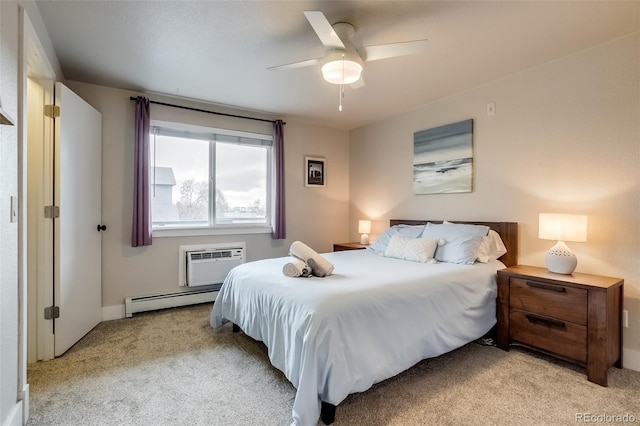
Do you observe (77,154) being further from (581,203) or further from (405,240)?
(581,203)

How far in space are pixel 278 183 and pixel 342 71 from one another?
2.18 m

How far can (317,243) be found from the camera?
4.69 metres

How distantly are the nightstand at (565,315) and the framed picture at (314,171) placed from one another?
2.75m

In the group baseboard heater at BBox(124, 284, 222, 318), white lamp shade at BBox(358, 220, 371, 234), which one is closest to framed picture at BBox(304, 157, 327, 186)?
white lamp shade at BBox(358, 220, 371, 234)

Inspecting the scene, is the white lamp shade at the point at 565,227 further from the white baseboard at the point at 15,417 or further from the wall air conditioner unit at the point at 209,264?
the white baseboard at the point at 15,417

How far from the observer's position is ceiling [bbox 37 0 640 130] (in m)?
1.99

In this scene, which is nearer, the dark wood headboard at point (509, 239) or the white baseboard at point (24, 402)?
the white baseboard at point (24, 402)

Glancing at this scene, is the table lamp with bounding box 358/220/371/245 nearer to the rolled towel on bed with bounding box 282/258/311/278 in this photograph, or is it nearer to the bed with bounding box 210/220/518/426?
the bed with bounding box 210/220/518/426

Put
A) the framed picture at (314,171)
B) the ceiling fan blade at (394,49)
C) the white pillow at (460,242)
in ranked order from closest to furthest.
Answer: the ceiling fan blade at (394,49) → the white pillow at (460,242) → the framed picture at (314,171)

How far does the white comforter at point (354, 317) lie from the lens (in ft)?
5.34

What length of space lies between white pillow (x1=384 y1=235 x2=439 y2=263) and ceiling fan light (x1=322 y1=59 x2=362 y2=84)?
1.62 meters

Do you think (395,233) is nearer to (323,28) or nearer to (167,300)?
(323,28)

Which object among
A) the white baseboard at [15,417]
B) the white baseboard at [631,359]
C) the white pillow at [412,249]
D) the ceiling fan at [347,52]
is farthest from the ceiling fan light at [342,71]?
the white baseboard at [631,359]

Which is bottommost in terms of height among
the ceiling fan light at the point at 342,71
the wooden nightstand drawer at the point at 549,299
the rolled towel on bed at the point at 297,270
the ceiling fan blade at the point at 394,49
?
the wooden nightstand drawer at the point at 549,299
